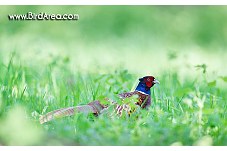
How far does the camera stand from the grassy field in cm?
A: 620

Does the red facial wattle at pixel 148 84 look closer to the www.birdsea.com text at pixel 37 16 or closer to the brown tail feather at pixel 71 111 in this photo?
the brown tail feather at pixel 71 111

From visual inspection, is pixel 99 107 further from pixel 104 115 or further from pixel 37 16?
pixel 37 16

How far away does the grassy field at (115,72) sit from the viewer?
20.4ft

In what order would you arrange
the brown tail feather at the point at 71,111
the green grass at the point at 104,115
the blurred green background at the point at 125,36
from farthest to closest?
the blurred green background at the point at 125,36 → the brown tail feather at the point at 71,111 → the green grass at the point at 104,115

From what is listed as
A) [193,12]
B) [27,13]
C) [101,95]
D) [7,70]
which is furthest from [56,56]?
[193,12]

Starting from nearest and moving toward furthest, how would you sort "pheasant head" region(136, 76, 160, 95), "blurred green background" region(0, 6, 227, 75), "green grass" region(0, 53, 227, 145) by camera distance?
1. "green grass" region(0, 53, 227, 145)
2. "pheasant head" region(136, 76, 160, 95)
3. "blurred green background" region(0, 6, 227, 75)

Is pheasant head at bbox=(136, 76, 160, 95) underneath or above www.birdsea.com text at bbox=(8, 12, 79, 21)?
underneath

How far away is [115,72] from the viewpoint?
724 centimetres

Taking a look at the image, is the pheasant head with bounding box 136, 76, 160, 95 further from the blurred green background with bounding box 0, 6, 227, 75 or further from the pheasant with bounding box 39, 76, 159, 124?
the blurred green background with bounding box 0, 6, 227, 75

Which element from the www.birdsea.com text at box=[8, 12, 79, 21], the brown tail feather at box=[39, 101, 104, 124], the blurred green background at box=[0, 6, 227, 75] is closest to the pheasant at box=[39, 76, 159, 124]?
the brown tail feather at box=[39, 101, 104, 124]

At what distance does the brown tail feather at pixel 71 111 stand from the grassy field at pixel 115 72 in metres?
0.06

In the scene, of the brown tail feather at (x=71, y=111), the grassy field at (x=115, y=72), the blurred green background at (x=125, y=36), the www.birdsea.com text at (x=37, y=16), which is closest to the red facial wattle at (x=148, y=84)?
the grassy field at (x=115, y=72)

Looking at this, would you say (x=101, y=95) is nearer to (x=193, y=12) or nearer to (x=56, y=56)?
(x=56, y=56)

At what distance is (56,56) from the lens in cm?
801
